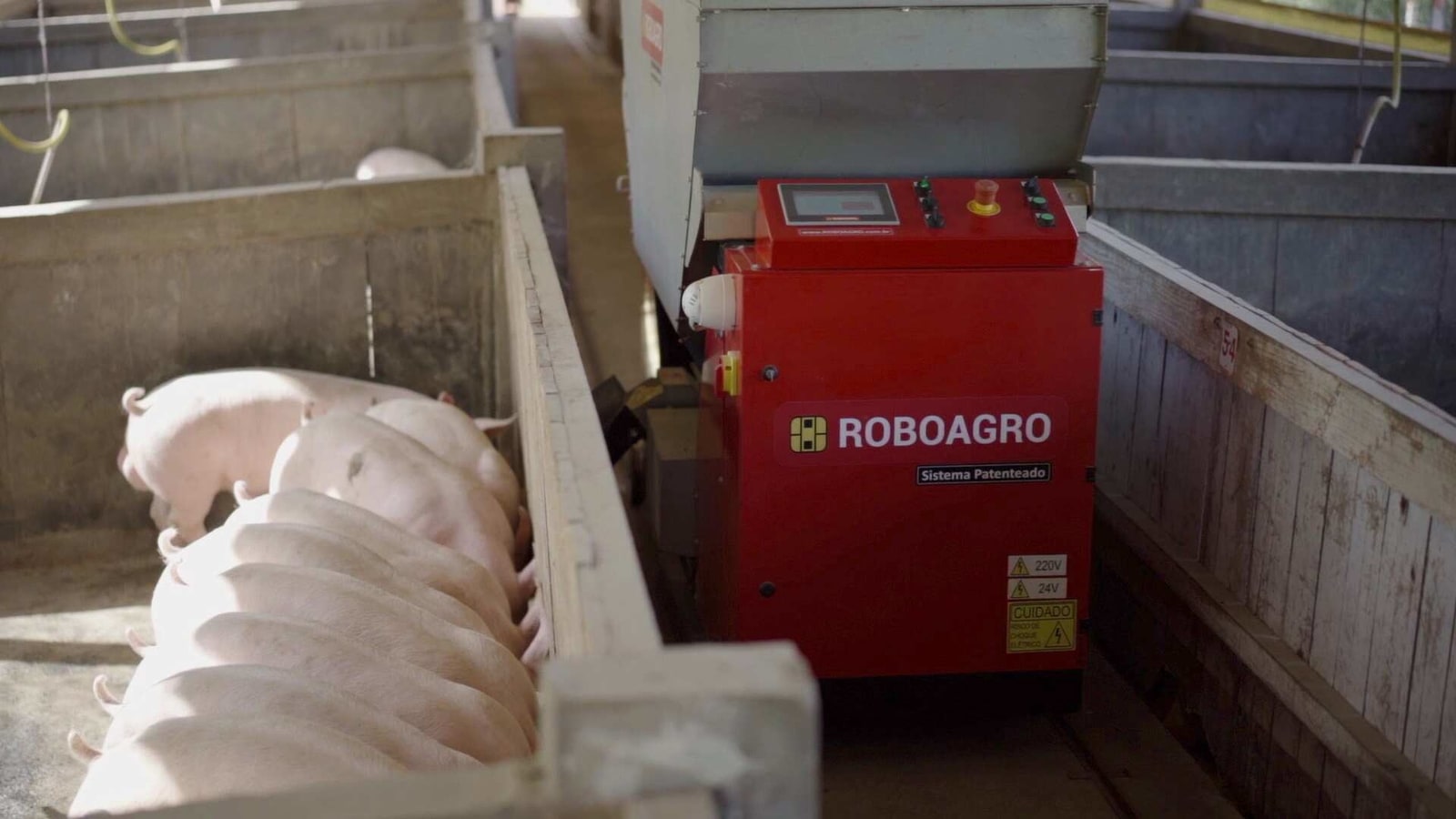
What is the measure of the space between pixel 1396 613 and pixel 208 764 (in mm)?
2138

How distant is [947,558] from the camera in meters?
3.68

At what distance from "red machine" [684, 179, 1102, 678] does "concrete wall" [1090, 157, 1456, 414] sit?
1.62 meters

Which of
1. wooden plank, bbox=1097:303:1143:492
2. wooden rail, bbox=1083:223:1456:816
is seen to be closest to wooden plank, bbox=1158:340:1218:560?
wooden rail, bbox=1083:223:1456:816

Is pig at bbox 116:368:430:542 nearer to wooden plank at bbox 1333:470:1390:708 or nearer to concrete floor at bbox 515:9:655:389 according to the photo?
concrete floor at bbox 515:9:655:389

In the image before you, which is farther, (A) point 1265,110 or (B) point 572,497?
(A) point 1265,110

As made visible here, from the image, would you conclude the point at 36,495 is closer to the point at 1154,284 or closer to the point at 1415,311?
the point at 1154,284

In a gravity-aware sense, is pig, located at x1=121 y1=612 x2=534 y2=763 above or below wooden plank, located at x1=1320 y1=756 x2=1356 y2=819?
above

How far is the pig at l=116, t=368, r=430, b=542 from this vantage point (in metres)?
4.82

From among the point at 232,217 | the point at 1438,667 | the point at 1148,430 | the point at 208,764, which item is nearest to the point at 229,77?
the point at 232,217

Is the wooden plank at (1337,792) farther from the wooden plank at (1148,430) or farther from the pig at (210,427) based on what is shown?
the pig at (210,427)

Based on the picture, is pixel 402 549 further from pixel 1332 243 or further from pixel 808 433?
pixel 1332 243

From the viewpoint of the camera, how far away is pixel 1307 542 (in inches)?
134

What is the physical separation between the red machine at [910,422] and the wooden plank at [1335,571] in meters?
0.55

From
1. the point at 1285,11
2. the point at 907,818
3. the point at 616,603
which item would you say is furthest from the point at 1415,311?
the point at 1285,11
